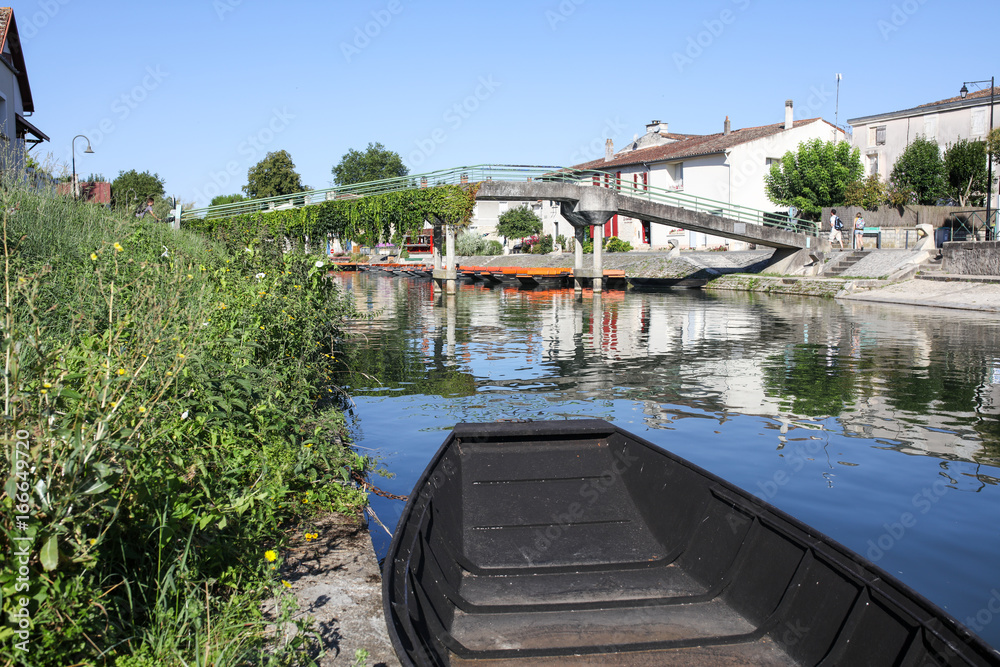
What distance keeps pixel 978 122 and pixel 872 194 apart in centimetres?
721

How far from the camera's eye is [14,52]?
1172 inches

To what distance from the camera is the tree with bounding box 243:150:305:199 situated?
85250 millimetres

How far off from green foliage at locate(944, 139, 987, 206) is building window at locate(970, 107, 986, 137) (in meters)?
2.06

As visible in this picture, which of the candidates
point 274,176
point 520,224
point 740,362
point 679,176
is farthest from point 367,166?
point 740,362

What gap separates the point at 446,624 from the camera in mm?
4090

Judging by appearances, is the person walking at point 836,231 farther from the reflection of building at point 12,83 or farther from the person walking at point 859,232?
the reflection of building at point 12,83

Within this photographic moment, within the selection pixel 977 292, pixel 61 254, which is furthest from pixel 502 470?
pixel 977 292

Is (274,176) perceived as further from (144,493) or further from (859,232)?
(144,493)

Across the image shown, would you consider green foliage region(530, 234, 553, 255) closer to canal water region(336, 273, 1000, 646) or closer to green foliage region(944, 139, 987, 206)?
green foliage region(944, 139, 987, 206)

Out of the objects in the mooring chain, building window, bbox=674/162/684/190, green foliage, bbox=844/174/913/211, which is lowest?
the mooring chain

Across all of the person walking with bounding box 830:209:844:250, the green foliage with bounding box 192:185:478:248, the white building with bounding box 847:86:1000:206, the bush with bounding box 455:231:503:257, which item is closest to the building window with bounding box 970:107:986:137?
the white building with bounding box 847:86:1000:206

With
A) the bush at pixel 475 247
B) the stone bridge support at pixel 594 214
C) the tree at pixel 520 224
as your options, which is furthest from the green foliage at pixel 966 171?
the bush at pixel 475 247

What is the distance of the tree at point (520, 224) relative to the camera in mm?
68250

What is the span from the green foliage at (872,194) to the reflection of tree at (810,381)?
101 ft
